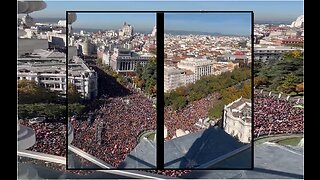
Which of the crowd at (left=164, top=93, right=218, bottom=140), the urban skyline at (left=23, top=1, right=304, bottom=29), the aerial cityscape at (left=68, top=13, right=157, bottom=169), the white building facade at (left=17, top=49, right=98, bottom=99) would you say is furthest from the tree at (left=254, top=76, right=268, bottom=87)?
the white building facade at (left=17, top=49, right=98, bottom=99)

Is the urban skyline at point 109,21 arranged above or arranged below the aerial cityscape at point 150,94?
above

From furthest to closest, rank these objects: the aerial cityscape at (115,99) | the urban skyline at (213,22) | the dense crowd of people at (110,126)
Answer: the dense crowd of people at (110,126)
the aerial cityscape at (115,99)
the urban skyline at (213,22)

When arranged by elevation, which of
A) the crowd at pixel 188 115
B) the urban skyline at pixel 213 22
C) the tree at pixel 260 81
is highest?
the urban skyline at pixel 213 22

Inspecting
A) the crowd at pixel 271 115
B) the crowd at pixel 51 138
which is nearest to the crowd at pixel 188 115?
the crowd at pixel 271 115

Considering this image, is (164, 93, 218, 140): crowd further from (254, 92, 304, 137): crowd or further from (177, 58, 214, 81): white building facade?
(254, 92, 304, 137): crowd

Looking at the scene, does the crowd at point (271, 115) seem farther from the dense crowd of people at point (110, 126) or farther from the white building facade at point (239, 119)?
the dense crowd of people at point (110, 126)

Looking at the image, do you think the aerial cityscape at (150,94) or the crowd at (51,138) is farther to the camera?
the crowd at (51,138)

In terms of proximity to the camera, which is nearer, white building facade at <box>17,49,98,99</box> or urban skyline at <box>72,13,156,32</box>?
urban skyline at <box>72,13,156,32</box>
